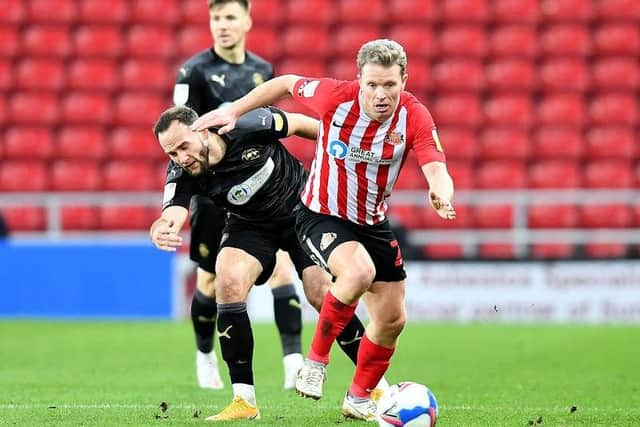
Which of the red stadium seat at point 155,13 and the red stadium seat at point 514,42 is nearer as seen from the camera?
the red stadium seat at point 514,42

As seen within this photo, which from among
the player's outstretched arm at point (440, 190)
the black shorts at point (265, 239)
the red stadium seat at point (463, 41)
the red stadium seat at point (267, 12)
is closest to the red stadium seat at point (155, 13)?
the red stadium seat at point (267, 12)

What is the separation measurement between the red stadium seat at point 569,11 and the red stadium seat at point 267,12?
144 inches

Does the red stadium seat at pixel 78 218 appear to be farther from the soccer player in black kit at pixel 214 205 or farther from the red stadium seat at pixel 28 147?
the soccer player in black kit at pixel 214 205

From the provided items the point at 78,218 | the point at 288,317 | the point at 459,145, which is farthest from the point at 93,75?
the point at 288,317

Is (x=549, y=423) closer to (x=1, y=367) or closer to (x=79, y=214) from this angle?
(x=1, y=367)

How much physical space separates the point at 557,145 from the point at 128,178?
17.9 feet

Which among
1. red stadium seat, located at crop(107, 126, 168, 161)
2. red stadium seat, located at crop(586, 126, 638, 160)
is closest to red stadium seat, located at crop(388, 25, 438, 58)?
red stadium seat, located at crop(586, 126, 638, 160)

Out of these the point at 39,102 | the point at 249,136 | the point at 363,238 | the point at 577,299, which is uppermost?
the point at 249,136

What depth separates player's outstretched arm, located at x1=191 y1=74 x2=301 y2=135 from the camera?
5709 mm

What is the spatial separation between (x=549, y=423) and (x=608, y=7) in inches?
467

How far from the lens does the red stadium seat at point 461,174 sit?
50.0ft

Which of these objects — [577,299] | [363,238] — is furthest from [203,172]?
[577,299]

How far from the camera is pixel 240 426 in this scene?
549 centimetres

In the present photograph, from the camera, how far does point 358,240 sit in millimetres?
5781
